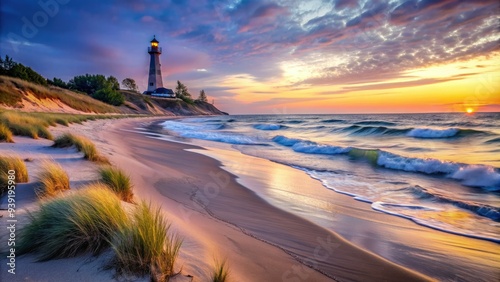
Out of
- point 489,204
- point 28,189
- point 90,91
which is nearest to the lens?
point 28,189

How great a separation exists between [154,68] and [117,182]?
9946cm

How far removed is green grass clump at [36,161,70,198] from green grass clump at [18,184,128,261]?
1.23 metres

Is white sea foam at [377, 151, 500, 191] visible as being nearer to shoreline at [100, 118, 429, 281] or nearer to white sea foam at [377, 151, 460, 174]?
white sea foam at [377, 151, 460, 174]

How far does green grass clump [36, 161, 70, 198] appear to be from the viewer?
11.9 ft

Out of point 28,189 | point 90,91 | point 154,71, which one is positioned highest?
point 154,71

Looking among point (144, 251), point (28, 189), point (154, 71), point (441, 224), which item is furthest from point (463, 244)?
point (154, 71)

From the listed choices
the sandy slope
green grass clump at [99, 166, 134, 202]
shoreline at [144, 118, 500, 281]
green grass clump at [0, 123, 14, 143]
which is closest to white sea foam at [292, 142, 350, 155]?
shoreline at [144, 118, 500, 281]

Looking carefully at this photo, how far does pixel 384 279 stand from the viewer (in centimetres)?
303

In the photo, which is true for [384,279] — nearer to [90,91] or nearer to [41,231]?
[41,231]

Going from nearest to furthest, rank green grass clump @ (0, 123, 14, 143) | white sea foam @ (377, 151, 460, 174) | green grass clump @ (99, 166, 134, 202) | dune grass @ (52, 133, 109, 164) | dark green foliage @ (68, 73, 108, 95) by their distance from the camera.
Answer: green grass clump @ (99, 166, 134, 202)
dune grass @ (52, 133, 109, 164)
green grass clump @ (0, 123, 14, 143)
white sea foam @ (377, 151, 460, 174)
dark green foliage @ (68, 73, 108, 95)

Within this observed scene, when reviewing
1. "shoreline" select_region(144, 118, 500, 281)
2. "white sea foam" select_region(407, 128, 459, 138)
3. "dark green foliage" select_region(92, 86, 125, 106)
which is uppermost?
"dark green foliage" select_region(92, 86, 125, 106)

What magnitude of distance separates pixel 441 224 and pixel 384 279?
2.64 metres

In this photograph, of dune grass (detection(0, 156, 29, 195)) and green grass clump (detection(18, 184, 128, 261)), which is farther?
dune grass (detection(0, 156, 29, 195))

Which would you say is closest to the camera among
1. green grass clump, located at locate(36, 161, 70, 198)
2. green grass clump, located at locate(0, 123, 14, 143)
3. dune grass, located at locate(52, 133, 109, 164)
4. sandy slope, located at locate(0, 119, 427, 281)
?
sandy slope, located at locate(0, 119, 427, 281)
